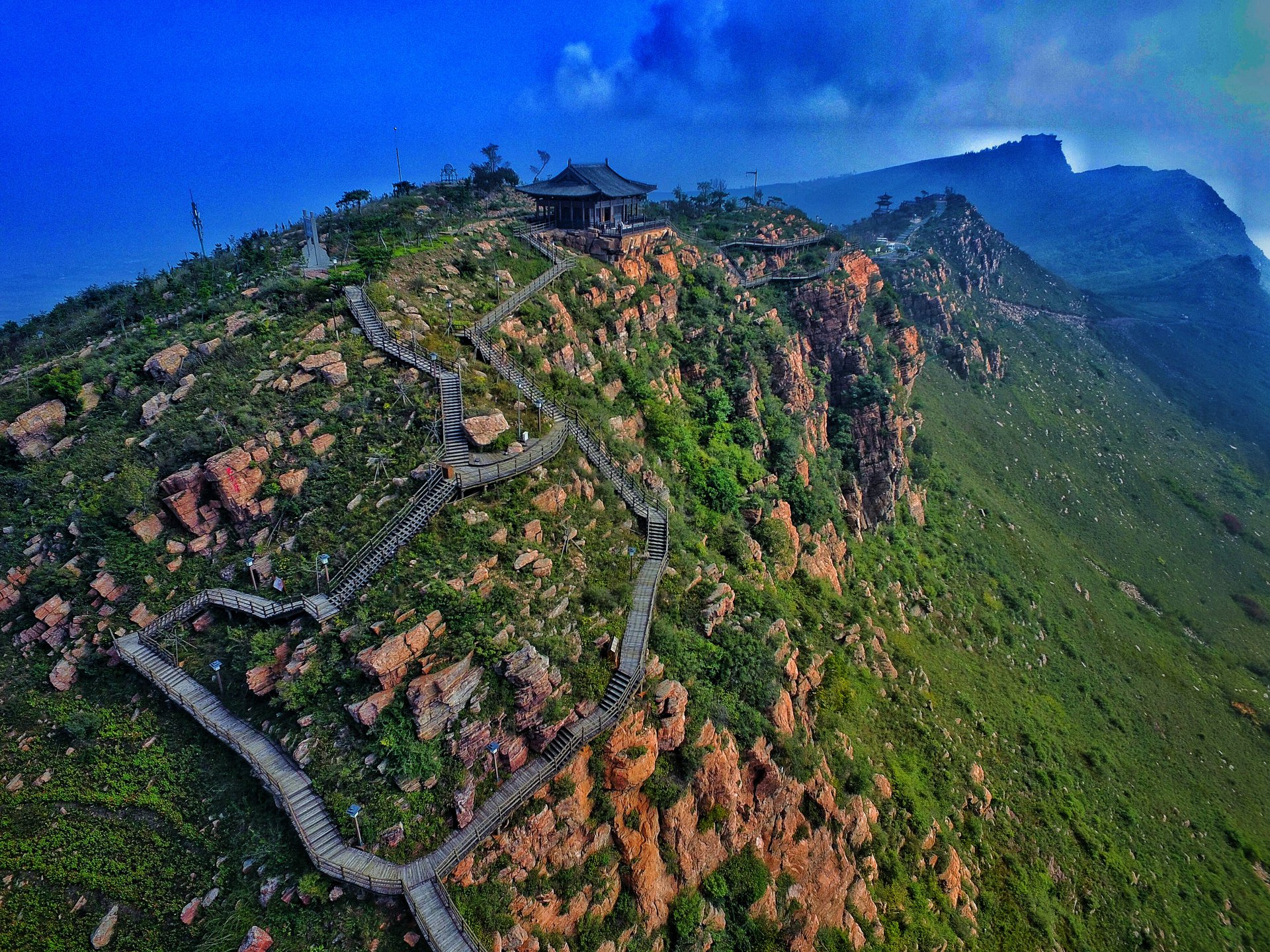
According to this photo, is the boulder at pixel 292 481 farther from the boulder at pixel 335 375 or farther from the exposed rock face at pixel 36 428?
the exposed rock face at pixel 36 428

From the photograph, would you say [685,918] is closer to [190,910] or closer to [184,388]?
[190,910]

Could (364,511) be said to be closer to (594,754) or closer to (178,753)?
(178,753)

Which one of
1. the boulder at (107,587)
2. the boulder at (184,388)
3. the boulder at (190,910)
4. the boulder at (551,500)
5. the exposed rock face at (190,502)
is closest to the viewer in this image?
the boulder at (190,910)

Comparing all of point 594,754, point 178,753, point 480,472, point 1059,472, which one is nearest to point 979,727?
point 594,754

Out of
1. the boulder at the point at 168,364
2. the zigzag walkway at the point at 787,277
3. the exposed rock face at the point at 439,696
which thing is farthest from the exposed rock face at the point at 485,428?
the zigzag walkway at the point at 787,277

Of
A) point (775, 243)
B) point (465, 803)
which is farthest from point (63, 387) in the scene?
point (775, 243)

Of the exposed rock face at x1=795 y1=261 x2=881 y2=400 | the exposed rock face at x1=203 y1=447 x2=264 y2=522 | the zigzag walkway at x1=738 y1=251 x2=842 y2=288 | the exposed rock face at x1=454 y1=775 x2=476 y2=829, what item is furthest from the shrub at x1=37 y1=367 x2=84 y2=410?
the exposed rock face at x1=795 y1=261 x2=881 y2=400

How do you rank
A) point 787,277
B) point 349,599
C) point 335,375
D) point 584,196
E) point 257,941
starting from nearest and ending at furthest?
point 257,941 → point 349,599 → point 335,375 → point 584,196 → point 787,277
